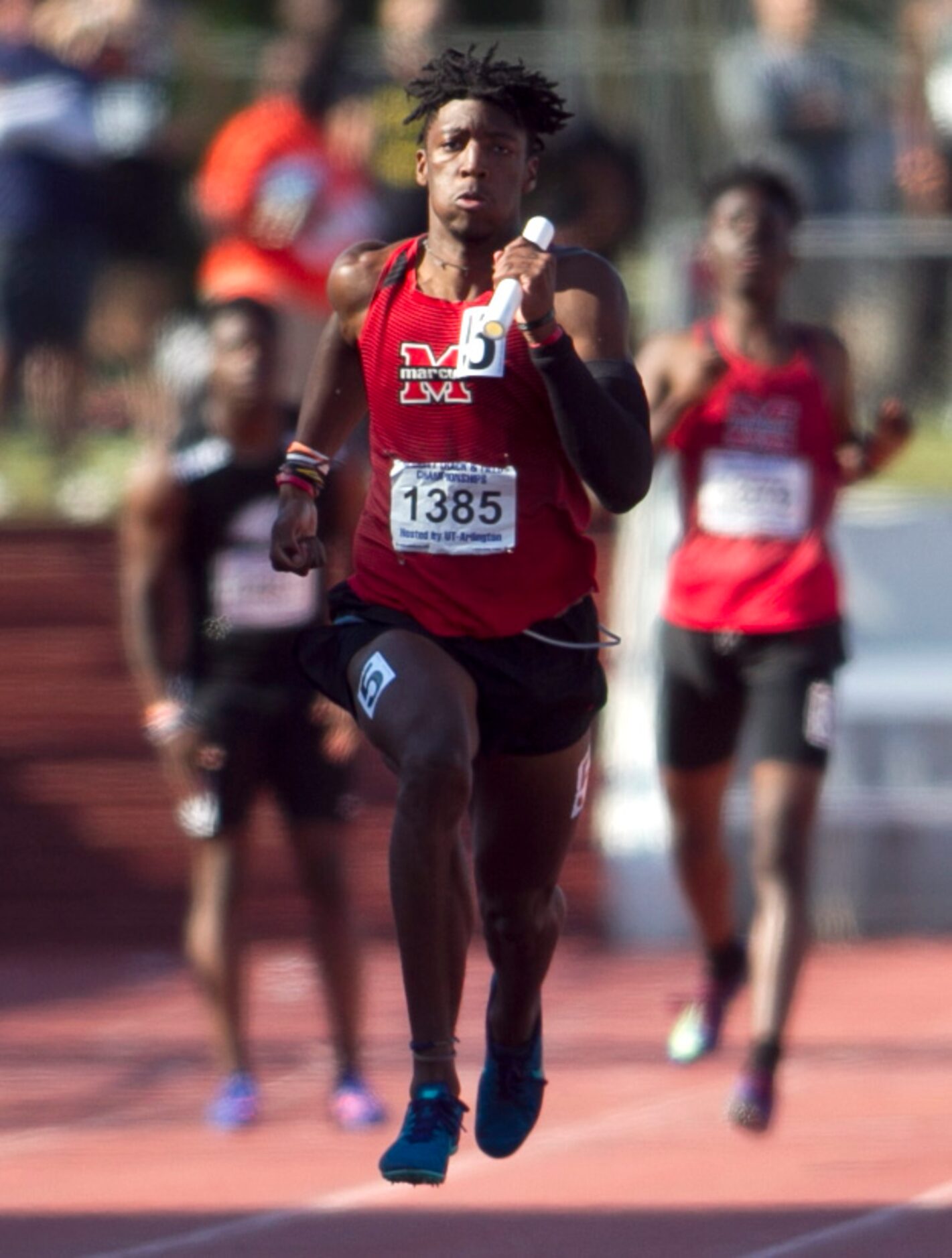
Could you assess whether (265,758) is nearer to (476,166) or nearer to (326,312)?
(476,166)

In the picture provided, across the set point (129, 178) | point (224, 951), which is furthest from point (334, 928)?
point (129, 178)

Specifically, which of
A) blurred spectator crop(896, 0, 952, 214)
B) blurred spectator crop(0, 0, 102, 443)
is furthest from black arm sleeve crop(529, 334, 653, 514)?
blurred spectator crop(896, 0, 952, 214)

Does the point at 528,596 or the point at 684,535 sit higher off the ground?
the point at 528,596

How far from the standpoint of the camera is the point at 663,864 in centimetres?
1080

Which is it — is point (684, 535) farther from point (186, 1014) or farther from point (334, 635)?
point (186, 1014)

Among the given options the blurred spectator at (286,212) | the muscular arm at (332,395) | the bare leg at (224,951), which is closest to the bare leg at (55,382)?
the blurred spectator at (286,212)

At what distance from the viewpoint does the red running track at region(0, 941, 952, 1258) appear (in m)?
6.48

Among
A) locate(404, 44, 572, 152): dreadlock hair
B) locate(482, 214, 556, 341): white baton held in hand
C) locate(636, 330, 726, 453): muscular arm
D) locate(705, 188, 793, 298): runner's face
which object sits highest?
locate(404, 44, 572, 152): dreadlock hair

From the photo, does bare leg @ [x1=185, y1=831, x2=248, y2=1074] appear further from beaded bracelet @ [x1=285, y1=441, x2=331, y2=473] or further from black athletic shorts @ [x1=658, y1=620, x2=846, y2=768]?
beaded bracelet @ [x1=285, y1=441, x2=331, y2=473]

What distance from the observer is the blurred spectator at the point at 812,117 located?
477 inches

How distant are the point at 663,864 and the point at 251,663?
11.2 ft

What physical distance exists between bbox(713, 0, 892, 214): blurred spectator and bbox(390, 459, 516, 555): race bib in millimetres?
7122

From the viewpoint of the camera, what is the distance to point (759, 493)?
7.61 m

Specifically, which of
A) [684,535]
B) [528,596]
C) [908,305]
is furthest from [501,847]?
[908,305]
